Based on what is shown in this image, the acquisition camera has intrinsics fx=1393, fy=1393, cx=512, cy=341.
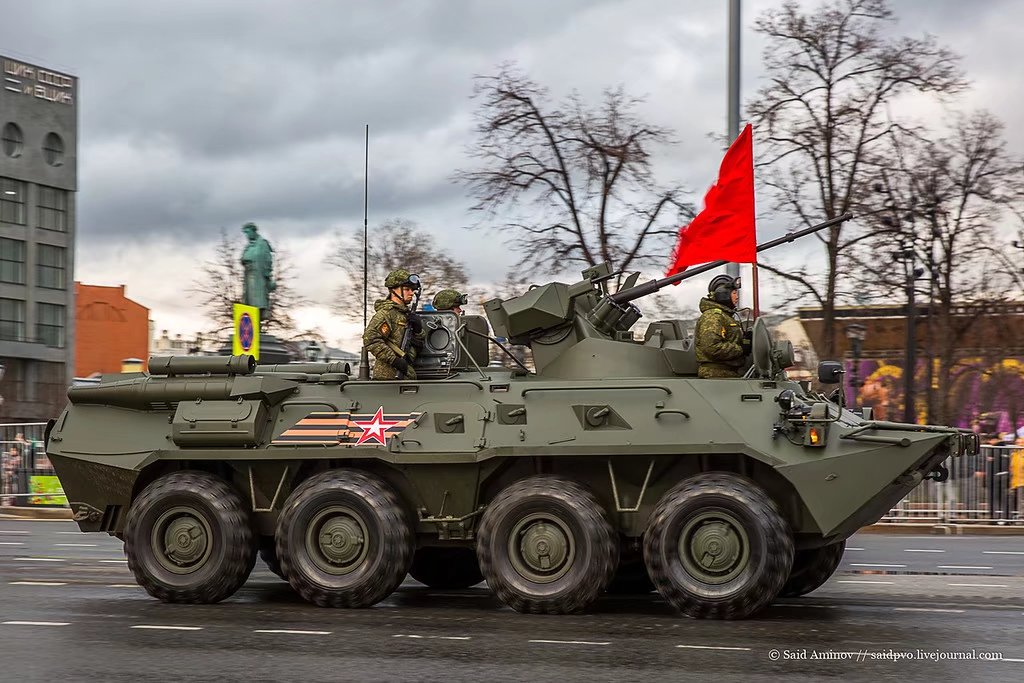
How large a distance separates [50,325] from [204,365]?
49270mm

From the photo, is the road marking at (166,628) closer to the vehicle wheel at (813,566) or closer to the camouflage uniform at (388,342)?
the camouflage uniform at (388,342)

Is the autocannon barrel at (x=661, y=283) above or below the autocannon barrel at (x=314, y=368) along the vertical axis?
above

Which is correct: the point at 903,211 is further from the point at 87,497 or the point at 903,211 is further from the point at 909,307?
the point at 87,497

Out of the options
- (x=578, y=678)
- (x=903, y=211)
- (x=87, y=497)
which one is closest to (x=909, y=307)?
(x=903, y=211)

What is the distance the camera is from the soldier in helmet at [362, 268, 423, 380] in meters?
12.7

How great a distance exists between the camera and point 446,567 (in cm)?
1416

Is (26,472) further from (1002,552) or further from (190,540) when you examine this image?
(1002,552)

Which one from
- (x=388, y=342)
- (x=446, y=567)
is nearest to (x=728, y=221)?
(x=388, y=342)

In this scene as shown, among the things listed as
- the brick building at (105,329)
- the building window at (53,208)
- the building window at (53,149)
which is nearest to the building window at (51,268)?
the building window at (53,208)

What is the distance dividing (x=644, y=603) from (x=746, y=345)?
2507mm

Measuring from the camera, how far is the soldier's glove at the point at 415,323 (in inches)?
507

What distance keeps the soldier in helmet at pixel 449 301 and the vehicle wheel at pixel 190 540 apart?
2.68 m

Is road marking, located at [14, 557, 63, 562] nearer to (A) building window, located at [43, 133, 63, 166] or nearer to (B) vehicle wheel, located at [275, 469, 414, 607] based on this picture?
(B) vehicle wheel, located at [275, 469, 414, 607]

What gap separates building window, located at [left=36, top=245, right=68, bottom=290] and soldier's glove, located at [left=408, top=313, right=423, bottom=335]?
49.5 meters
